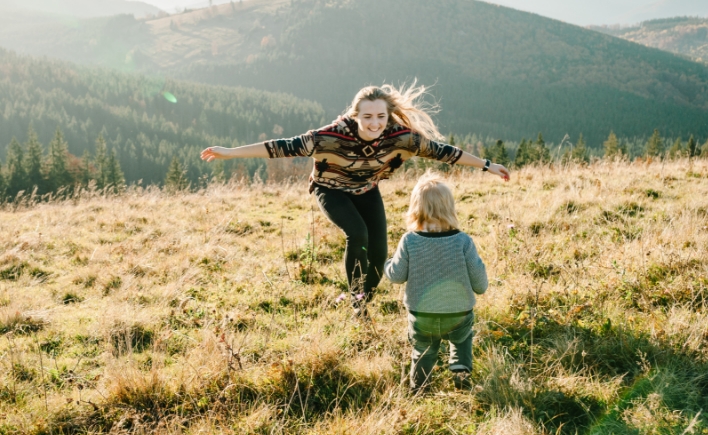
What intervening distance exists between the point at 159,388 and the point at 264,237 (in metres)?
3.98

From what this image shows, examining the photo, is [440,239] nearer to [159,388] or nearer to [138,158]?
[159,388]

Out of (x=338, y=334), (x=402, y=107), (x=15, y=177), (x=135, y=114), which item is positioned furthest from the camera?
(x=135, y=114)

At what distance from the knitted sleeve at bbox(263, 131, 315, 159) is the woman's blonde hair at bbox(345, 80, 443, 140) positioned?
470 mm

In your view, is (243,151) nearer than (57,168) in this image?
Yes

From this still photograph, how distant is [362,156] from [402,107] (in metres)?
0.69

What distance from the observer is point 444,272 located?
2.93 meters

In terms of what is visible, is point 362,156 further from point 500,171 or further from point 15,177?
point 15,177

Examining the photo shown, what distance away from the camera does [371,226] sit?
4164 millimetres

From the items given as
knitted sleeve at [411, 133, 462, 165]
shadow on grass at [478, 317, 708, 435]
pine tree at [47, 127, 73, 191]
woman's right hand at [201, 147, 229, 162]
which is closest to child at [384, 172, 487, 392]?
shadow on grass at [478, 317, 708, 435]

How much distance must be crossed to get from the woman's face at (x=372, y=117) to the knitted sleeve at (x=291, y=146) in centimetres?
48

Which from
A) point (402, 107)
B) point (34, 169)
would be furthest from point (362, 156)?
point (34, 169)

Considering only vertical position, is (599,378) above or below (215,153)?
below

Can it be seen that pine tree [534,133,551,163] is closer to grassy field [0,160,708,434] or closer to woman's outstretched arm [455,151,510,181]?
grassy field [0,160,708,434]

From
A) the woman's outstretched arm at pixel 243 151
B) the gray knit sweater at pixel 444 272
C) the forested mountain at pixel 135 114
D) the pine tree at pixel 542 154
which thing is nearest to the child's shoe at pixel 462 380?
the gray knit sweater at pixel 444 272
